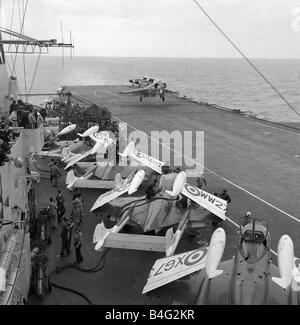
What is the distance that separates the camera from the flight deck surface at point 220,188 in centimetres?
1190

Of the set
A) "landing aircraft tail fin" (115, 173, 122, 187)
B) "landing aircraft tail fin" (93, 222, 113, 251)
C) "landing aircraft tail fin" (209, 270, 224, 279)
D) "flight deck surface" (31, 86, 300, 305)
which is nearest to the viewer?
"landing aircraft tail fin" (209, 270, 224, 279)

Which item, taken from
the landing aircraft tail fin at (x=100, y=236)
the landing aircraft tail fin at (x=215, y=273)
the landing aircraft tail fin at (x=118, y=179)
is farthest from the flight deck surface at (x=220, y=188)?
the landing aircraft tail fin at (x=118, y=179)

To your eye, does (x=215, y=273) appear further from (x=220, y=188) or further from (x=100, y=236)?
(x=220, y=188)

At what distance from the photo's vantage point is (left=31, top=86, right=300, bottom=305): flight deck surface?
11898 millimetres

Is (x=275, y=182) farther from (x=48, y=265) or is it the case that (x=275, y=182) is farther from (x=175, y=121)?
(x=175, y=121)

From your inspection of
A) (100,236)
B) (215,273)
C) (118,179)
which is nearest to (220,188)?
(118,179)

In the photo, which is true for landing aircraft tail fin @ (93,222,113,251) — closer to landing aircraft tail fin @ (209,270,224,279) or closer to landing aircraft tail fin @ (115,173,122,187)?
landing aircraft tail fin @ (209,270,224,279)

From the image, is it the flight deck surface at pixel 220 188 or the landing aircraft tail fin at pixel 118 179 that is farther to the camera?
the landing aircraft tail fin at pixel 118 179

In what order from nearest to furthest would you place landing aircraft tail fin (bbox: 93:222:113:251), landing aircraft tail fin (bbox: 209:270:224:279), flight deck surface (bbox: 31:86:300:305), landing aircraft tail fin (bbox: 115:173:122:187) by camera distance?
landing aircraft tail fin (bbox: 209:270:224:279) < flight deck surface (bbox: 31:86:300:305) < landing aircraft tail fin (bbox: 93:222:113:251) < landing aircraft tail fin (bbox: 115:173:122:187)

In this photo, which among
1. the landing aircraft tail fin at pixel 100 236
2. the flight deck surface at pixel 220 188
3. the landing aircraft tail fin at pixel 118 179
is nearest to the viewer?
the flight deck surface at pixel 220 188

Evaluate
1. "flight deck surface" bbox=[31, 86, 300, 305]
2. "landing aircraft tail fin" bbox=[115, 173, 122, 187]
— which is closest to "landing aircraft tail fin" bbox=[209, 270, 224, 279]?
"flight deck surface" bbox=[31, 86, 300, 305]

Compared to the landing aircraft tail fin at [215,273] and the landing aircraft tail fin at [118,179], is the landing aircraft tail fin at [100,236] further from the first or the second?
the landing aircraft tail fin at [118,179]
